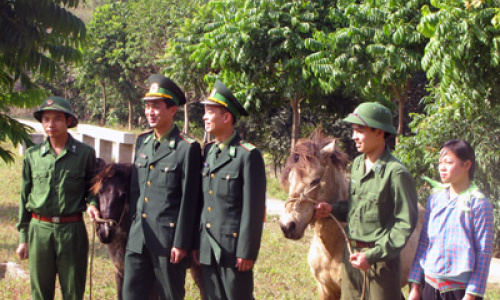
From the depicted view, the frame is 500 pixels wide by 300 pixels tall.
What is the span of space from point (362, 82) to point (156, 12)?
16.1 meters

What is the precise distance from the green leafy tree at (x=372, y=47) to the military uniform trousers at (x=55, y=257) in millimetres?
5922

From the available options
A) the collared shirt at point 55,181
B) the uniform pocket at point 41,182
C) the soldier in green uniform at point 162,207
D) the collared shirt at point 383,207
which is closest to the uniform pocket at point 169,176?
the soldier in green uniform at point 162,207

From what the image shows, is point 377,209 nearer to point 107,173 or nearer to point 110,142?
point 107,173

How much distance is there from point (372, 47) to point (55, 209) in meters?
6.08

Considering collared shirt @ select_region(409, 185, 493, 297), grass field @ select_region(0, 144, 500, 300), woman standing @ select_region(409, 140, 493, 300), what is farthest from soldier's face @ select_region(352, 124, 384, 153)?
grass field @ select_region(0, 144, 500, 300)

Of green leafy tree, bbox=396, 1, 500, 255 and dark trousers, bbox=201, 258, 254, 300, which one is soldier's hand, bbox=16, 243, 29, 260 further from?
green leafy tree, bbox=396, 1, 500, 255

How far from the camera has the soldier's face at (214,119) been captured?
3725 mm

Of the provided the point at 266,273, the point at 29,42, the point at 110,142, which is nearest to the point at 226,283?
the point at 266,273

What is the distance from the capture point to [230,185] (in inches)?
143

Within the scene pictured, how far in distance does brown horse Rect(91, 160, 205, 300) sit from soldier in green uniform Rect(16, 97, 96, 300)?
0.15 meters

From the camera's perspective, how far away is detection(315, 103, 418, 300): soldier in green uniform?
3.22 metres

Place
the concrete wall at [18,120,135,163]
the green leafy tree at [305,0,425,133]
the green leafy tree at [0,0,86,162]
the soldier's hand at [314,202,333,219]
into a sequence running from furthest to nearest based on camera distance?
the concrete wall at [18,120,135,163] < the green leafy tree at [305,0,425,133] < the green leafy tree at [0,0,86,162] < the soldier's hand at [314,202,333,219]

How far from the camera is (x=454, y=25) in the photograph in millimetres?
5941

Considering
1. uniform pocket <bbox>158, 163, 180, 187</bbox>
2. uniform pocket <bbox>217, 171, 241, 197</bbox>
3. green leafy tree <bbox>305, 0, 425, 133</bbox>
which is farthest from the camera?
green leafy tree <bbox>305, 0, 425, 133</bbox>
